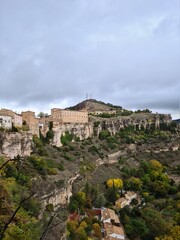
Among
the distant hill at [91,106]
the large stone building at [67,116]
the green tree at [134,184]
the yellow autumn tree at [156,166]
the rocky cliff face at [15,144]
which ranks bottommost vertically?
the green tree at [134,184]

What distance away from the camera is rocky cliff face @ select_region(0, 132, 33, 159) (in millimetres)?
32531

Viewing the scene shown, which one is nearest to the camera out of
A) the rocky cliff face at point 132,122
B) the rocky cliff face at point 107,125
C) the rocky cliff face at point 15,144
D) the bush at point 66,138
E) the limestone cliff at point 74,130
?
the rocky cliff face at point 15,144

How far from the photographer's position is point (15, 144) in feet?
112

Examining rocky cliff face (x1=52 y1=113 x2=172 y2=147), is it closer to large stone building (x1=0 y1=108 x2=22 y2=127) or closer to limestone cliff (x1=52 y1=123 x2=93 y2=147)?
limestone cliff (x1=52 y1=123 x2=93 y2=147)

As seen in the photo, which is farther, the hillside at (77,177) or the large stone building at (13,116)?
the large stone building at (13,116)

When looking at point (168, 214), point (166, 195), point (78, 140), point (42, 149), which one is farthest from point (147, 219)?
point (78, 140)

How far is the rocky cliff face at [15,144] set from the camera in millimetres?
32531

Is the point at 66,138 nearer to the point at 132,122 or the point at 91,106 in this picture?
the point at 132,122

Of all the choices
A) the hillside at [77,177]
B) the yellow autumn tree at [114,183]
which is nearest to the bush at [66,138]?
the hillside at [77,177]

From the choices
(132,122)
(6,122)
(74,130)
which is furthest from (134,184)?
(132,122)

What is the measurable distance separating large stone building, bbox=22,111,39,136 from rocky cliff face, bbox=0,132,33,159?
6454mm

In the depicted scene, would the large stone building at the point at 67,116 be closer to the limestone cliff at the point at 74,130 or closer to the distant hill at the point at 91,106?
the limestone cliff at the point at 74,130

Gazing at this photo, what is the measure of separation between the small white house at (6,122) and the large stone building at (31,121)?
5522 millimetres

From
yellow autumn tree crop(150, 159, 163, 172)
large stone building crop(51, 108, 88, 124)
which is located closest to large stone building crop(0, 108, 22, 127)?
large stone building crop(51, 108, 88, 124)
